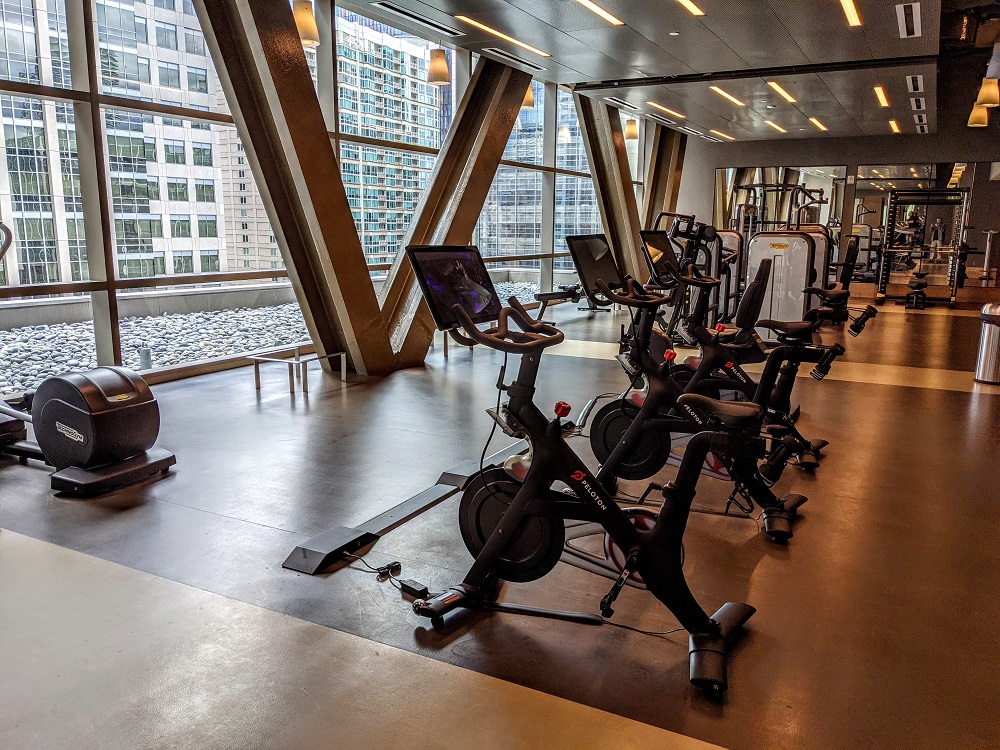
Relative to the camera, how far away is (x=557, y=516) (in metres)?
2.67

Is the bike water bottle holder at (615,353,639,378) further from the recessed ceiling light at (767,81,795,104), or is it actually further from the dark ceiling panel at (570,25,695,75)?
the recessed ceiling light at (767,81,795,104)

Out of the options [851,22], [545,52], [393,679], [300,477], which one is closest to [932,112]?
[851,22]

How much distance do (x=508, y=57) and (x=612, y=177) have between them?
5.31 m

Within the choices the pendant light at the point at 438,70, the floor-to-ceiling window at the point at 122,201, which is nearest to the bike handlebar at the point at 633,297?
the floor-to-ceiling window at the point at 122,201

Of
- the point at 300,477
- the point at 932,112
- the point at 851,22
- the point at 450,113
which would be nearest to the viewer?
the point at 300,477

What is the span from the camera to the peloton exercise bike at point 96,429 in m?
4.09

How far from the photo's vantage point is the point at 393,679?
2414mm

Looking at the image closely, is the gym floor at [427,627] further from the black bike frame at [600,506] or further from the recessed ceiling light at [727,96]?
the recessed ceiling light at [727,96]

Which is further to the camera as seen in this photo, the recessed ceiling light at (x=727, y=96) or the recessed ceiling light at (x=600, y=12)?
the recessed ceiling light at (x=727, y=96)

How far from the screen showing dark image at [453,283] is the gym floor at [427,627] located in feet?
Answer: 3.44

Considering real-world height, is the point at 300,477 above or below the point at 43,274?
below

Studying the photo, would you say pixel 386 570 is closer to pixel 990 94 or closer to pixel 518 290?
pixel 518 290

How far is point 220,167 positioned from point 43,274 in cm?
207

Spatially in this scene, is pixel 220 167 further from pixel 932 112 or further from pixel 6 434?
pixel 932 112
